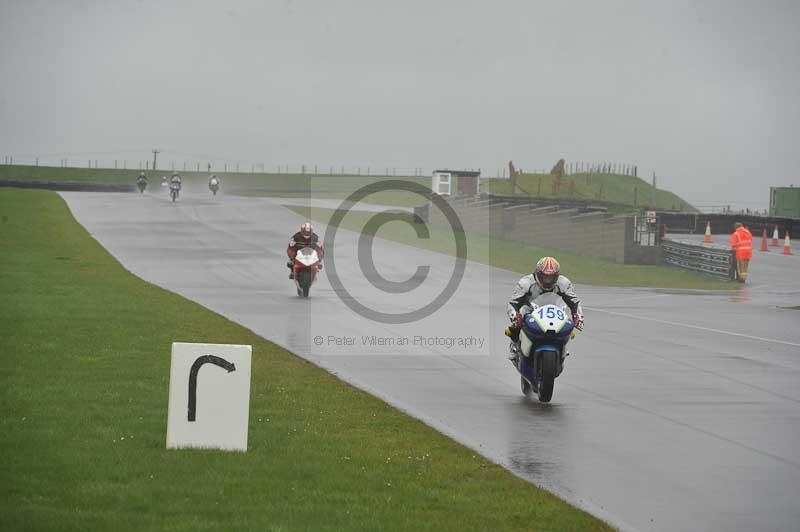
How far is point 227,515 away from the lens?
26.3ft

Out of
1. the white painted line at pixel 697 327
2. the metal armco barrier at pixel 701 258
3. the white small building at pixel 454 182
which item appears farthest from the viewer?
the white small building at pixel 454 182

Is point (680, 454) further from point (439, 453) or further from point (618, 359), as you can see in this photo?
point (618, 359)

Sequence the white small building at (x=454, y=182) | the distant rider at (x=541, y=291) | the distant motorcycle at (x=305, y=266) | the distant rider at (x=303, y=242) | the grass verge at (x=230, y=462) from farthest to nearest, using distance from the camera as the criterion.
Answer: the white small building at (x=454, y=182)
the distant rider at (x=303, y=242)
the distant motorcycle at (x=305, y=266)
the distant rider at (x=541, y=291)
the grass verge at (x=230, y=462)

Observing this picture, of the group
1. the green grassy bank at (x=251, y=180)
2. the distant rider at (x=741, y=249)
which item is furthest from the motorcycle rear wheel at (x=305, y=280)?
the green grassy bank at (x=251, y=180)

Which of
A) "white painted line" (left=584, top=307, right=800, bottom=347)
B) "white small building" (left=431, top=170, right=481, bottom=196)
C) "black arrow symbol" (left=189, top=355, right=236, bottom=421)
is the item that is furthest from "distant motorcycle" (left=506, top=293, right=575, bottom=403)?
"white small building" (left=431, top=170, right=481, bottom=196)

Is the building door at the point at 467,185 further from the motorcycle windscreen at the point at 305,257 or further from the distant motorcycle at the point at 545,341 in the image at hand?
the distant motorcycle at the point at 545,341

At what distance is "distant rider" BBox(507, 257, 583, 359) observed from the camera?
14594 millimetres

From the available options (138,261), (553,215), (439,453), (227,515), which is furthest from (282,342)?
(553,215)

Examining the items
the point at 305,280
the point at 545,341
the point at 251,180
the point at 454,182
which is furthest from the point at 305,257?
the point at 251,180

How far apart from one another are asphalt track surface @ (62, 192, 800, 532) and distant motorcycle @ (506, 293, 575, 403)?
343 millimetres

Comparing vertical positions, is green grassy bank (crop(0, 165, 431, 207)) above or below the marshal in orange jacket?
above

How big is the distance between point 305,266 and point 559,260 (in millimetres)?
17944

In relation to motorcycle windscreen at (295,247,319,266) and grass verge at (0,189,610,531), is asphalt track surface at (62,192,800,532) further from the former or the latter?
motorcycle windscreen at (295,247,319,266)

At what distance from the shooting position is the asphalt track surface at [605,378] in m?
9.73
